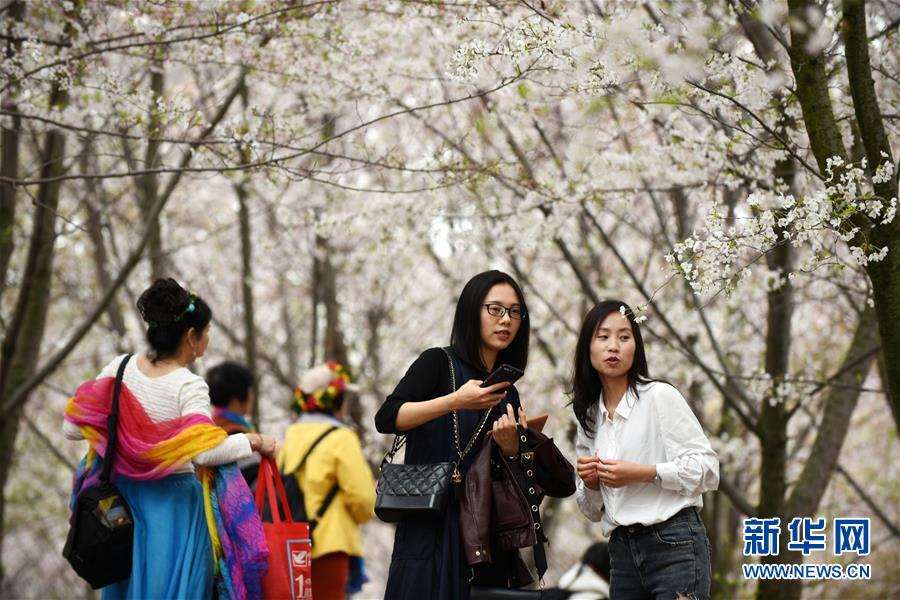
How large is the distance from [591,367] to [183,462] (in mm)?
1620

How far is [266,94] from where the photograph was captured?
10.1 metres

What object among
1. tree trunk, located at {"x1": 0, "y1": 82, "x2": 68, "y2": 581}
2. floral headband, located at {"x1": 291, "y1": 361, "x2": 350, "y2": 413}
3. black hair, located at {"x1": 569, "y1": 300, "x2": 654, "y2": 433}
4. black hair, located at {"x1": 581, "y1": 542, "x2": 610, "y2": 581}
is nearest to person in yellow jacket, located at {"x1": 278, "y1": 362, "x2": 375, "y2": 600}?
floral headband, located at {"x1": 291, "y1": 361, "x2": 350, "y2": 413}

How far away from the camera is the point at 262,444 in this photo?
4047 mm

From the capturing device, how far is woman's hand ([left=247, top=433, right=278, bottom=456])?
4.04 meters

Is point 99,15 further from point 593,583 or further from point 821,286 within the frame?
point 821,286

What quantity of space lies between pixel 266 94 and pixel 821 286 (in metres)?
5.68

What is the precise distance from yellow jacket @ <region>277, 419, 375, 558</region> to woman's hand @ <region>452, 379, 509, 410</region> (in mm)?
2411

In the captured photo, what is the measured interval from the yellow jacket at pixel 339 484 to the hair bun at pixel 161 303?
178cm

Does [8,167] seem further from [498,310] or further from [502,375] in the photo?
[502,375]

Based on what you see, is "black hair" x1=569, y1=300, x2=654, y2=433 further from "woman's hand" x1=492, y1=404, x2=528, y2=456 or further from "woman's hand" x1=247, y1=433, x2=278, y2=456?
"woman's hand" x1=247, y1=433, x2=278, y2=456

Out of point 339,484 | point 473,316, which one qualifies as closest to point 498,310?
point 473,316

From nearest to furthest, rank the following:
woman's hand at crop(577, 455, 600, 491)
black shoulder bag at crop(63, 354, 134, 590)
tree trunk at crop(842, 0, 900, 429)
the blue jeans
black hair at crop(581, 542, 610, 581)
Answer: the blue jeans, woman's hand at crop(577, 455, 600, 491), tree trunk at crop(842, 0, 900, 429), black shoulder bag at crop(63, 354, 134, 590), black hair at crop(581, 542, 610, 581)

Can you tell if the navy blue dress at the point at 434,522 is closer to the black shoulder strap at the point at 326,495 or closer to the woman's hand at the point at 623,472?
the woman's hand at the point at 623,472

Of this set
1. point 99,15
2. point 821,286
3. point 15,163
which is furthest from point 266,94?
point 821,286
